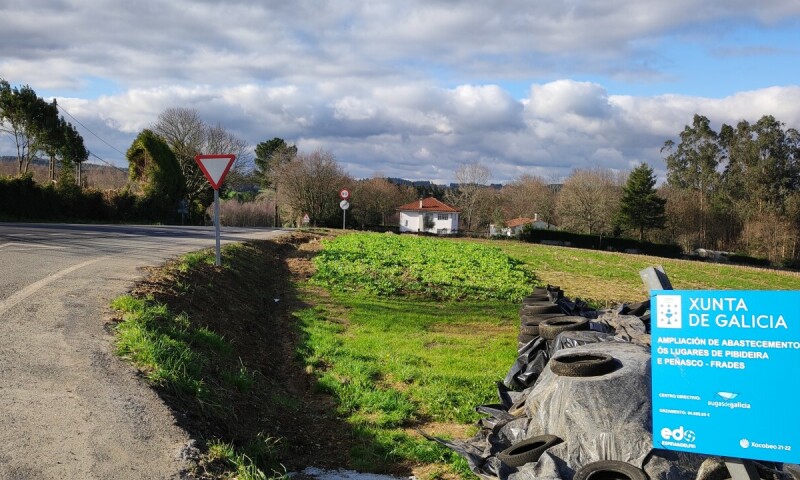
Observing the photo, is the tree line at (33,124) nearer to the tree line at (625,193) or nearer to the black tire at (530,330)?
the tree line at (625,193)

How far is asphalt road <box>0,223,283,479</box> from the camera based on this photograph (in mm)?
4188

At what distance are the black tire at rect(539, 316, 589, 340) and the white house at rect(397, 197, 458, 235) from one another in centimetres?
8665

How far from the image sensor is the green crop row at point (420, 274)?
18188 mm

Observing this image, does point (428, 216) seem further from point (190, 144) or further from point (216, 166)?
point (216, 166)

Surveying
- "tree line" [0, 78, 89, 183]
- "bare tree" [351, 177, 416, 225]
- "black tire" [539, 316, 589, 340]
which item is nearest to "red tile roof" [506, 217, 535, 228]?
"bare tree" [351, 177, 416, 225]

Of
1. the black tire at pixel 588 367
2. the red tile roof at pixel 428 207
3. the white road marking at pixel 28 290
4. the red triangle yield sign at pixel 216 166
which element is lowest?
the black tire at pixel 588 367

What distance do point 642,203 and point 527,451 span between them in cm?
6788

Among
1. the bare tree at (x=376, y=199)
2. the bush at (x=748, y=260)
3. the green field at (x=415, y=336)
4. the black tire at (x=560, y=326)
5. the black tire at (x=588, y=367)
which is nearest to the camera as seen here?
the black tire at (x=588, y=367)

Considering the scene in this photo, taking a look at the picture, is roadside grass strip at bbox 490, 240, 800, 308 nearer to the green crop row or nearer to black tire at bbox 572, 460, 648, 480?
the green crop row

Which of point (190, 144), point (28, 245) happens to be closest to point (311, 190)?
point (190, 144)

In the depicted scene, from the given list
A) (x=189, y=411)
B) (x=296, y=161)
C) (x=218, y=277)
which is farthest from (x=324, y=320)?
(x=296, y=161)

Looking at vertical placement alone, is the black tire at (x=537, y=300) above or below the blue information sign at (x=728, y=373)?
below

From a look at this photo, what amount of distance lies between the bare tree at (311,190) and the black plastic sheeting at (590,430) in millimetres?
59954

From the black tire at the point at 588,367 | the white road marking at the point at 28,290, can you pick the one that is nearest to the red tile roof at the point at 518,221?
the white road marking at the point at 28,290
